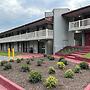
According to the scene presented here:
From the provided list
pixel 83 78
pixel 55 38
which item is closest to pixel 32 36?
pixel 55 38

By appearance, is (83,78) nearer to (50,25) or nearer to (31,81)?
(31,81)

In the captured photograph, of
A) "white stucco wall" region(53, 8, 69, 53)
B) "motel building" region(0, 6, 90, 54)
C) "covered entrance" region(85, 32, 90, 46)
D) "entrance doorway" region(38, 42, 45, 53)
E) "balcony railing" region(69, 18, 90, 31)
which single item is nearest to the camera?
"balcony railing" region(69, 18, 90, 31)

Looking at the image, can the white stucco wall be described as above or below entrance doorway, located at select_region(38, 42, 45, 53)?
above

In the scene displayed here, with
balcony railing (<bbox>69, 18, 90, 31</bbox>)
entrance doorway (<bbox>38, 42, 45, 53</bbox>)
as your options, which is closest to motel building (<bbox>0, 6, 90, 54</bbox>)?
balcony railing (<bbox>69, 18, 90, 31</bbox>)

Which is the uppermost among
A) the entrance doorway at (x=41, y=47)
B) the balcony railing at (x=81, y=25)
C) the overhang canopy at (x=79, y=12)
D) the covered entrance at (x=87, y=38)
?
the overhang canopy at (x=79, y=12)

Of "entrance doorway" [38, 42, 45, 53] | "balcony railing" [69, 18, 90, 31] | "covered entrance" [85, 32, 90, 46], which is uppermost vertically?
"balcony railing" [69, 18, 90, 31]

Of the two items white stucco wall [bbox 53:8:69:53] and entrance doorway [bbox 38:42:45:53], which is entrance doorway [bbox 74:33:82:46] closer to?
white stucco wall [bbox 53:8:69:53]

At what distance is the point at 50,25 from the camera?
37.3m

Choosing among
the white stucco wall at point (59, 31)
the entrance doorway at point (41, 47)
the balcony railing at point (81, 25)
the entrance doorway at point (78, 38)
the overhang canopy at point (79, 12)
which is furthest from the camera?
the entrance doorway at point (41, 47)

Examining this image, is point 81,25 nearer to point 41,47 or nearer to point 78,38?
point 78,38

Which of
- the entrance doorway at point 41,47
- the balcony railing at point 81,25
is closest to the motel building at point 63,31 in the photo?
the balcony railing at point 81,25

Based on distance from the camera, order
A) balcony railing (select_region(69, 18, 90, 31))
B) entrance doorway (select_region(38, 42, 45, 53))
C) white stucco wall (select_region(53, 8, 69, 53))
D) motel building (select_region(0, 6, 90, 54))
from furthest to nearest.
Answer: entrance doorway (select_region(38, 42, 45, 53)) < white stucco wall (select_region(53, 8, 69, 53)) < motel building (select_region(0, 6, 90, 54)) < balcony railing (select_region(69, 18, 90, 31))

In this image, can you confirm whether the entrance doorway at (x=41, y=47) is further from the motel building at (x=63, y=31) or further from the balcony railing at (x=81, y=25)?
the balcony railing at (x=81, y=25)

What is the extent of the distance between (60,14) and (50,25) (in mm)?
3669
